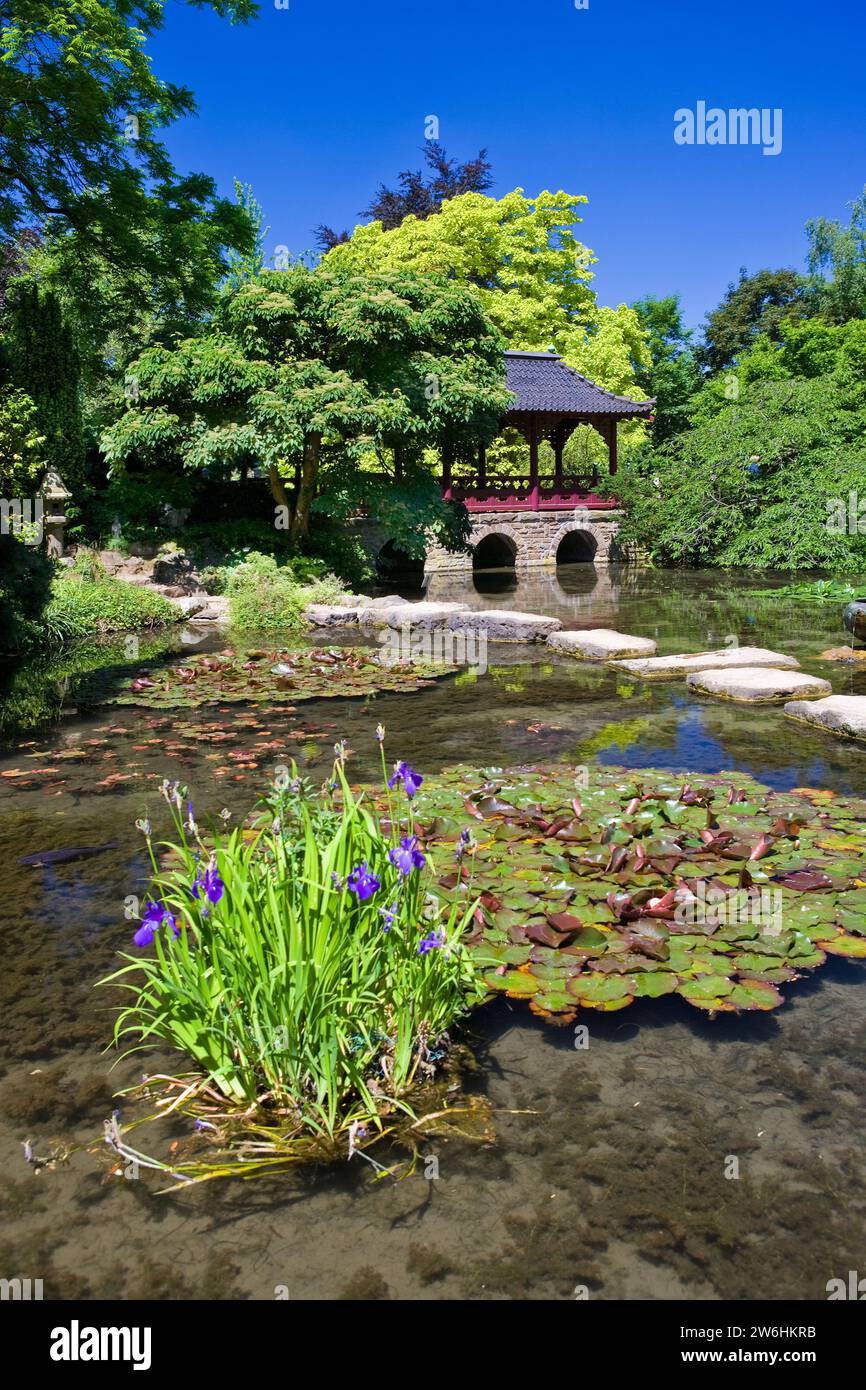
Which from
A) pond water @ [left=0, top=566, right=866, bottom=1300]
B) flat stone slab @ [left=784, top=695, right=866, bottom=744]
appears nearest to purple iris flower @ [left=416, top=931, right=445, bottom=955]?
pond water @ [left=0, top=566, right=866, bottom=1300]

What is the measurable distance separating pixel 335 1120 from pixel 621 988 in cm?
126

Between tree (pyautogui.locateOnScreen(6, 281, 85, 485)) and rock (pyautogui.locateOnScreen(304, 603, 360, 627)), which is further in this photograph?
tree (pyautogui.locateOnScreen(6, 281, 85, 485))

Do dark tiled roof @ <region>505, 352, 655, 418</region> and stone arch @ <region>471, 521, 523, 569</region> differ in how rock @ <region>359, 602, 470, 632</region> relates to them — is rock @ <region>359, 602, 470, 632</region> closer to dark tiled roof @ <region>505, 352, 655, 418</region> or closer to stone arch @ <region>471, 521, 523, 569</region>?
stone arch @ <region>471, 521, 523, 569</region>

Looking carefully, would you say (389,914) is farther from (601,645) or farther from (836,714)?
(601,645)

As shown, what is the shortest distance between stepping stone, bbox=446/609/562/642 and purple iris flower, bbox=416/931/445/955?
9.87 metres

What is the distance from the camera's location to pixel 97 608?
14070mm

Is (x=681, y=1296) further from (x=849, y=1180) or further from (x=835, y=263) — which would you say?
(x=835, y=263)

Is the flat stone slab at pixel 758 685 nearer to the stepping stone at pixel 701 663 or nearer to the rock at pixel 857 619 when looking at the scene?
the stepping stone at pixel 701 663

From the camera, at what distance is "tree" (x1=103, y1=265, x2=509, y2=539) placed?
16422mm

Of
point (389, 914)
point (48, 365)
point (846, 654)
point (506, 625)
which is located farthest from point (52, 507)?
point (389, 914)

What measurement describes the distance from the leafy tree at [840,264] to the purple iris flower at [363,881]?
3985 centimetres

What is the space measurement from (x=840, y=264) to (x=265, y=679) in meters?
38.4

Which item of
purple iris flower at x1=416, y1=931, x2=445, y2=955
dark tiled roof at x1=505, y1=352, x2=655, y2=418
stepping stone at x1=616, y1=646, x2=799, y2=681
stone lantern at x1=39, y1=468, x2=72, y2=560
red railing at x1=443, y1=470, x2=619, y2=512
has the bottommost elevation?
purple iris flower at x1=416, y1=931, x2=445, y2=955
